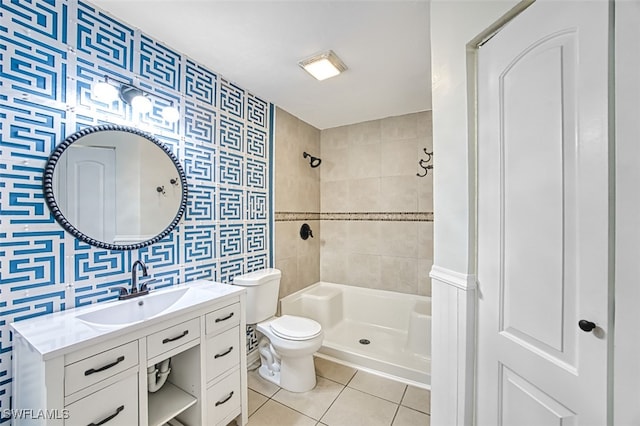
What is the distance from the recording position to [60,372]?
924 mm

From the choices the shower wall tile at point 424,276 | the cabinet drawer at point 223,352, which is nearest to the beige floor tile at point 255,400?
the cabinet drawer at point 223,352

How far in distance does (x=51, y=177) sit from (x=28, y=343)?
2.34 feet

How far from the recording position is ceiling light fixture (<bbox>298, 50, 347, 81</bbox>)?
1813 millimetres

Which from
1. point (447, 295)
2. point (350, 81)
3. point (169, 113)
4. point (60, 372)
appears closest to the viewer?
point (60, 372)

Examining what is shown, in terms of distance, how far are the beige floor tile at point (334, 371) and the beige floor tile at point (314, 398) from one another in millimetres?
70

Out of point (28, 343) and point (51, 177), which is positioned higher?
point (51, 177)

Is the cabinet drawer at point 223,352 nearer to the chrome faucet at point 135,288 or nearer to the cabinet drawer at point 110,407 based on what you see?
the cabinet drawer at point 110,407

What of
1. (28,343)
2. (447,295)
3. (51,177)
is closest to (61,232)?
(51,177)

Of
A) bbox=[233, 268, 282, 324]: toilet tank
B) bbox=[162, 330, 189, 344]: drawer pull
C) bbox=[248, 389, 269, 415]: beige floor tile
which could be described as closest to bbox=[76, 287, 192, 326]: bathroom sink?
bbox=[162, 330, 189, 344]: drawer pull

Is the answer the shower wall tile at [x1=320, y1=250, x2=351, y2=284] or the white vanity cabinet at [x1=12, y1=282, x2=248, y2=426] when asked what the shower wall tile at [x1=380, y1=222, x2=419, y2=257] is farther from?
the white vanity cabinet at [x1=12, y1=282, x2=248, y2=426]

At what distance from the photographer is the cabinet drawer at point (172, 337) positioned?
3.93ft

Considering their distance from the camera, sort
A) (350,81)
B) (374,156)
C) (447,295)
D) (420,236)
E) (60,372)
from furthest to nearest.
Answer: (374,156), (420,236), (350,81), (447,295), (60,372)

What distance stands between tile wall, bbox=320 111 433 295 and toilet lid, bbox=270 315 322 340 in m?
1.23

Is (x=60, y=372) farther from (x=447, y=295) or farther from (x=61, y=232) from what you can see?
(x=447, y=295)
